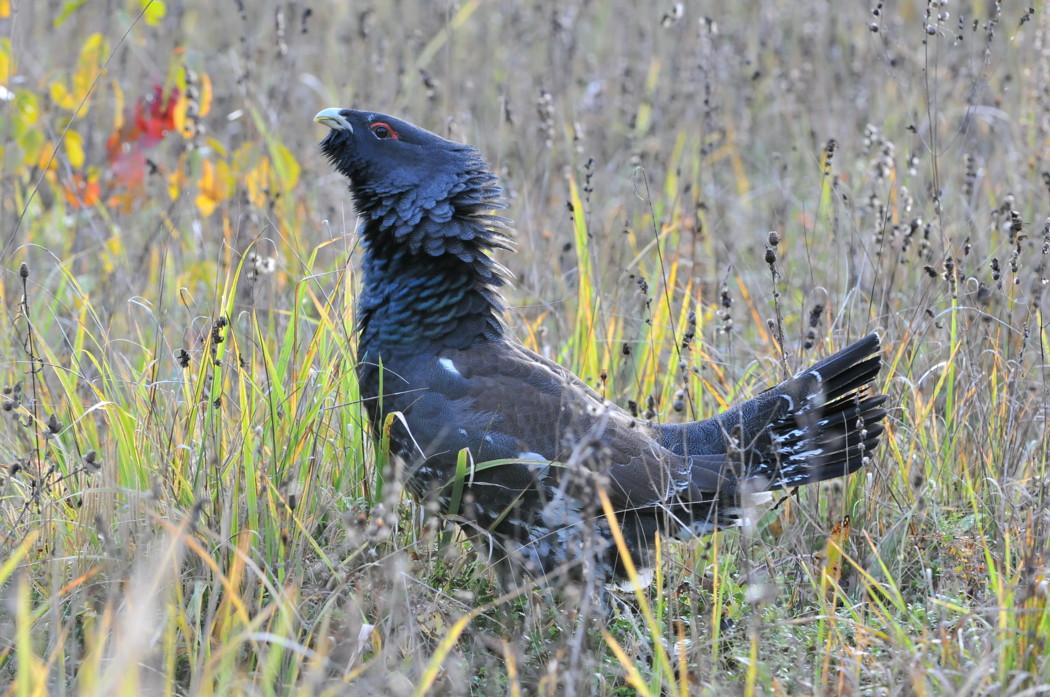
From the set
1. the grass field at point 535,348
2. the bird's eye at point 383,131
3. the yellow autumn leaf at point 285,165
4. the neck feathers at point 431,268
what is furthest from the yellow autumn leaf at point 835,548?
the yellow autumn leaf at point 285,165

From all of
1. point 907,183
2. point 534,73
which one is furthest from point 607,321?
point 534,73

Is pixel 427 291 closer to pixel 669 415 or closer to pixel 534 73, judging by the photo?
pixel 669 415

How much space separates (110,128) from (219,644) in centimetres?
543

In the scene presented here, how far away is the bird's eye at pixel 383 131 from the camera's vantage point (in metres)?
4.21

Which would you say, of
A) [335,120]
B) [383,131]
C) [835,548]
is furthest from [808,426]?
[335,120]

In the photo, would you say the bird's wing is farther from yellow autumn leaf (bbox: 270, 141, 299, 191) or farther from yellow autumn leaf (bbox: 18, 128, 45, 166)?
yellow autumn leaf (bbox: 18, 128, 45, 166)

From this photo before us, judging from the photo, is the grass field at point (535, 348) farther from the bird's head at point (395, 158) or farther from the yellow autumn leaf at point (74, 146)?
the bird's head at point (395, 158)

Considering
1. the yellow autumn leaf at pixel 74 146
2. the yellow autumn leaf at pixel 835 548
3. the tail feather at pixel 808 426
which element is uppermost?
the yellow autumn leaf at pixel 74 146

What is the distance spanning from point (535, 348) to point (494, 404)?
1.21 m

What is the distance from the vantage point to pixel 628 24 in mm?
9500

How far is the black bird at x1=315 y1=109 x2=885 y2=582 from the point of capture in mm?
3738

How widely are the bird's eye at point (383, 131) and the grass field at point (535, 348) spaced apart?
59 cm

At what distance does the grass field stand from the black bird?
0.58ft

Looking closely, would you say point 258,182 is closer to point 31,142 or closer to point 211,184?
point 211,184
